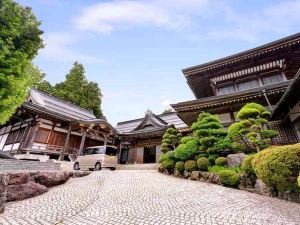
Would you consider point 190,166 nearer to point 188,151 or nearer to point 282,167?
point 188,151

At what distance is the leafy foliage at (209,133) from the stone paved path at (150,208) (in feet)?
11.9

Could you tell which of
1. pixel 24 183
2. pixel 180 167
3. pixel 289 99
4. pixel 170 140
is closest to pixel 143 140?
pixel 170 140

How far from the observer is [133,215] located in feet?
15.9

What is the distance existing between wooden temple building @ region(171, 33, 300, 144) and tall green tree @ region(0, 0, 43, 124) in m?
9.20

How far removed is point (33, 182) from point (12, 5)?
866cm

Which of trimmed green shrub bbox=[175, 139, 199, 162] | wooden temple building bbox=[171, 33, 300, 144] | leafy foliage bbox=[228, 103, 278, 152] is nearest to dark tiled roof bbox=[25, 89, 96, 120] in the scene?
trimmed green shrub bbox=[175, 139, 199, 162]

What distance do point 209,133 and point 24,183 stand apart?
9.71 m

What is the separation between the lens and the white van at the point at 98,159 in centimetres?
1467

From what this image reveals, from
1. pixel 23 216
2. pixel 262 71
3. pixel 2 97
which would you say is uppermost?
pixel 262 71

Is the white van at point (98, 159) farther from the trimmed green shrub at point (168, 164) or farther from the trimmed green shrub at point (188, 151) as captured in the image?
the trimmed green shrub at point (188, 151)

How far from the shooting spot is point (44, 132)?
18656mm

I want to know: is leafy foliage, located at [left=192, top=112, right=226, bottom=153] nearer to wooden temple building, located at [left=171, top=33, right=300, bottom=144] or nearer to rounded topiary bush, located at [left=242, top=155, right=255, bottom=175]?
wooden temple building, located at [left=171, top=33, right=300, bottom=144]

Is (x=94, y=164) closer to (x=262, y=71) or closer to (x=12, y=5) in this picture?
(x=12, y=5)

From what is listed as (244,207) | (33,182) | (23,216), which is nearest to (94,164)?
(33,182)
